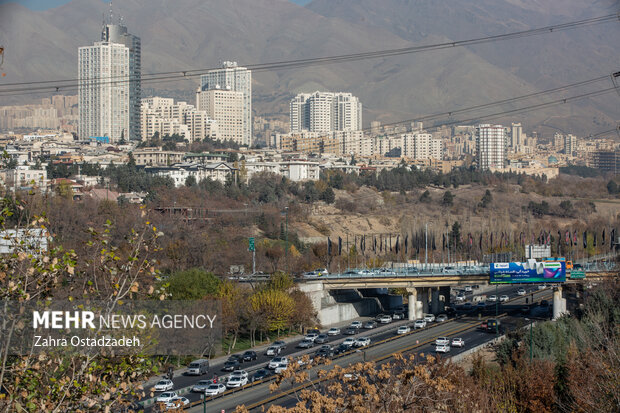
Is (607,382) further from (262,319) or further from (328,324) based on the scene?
(328,324)

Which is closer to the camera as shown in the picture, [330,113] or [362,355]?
[362,355]

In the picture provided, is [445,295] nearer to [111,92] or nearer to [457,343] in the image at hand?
[457,343]

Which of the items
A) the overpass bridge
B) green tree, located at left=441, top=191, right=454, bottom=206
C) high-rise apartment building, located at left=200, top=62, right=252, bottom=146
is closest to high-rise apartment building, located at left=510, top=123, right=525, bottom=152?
high-rise apartment building, located at left=200, top=62, right=252, bottom=146

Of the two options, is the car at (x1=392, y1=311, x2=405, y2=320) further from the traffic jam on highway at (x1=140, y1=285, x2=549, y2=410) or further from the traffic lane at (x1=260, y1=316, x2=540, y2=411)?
the traffic lane at (x1=260, y1=316, x2=540, y2=411)

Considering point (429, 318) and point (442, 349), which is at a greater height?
point (442, 349)

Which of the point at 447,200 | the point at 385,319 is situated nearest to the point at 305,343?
the point at 385,319

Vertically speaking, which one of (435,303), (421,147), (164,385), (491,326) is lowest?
(435,303)
